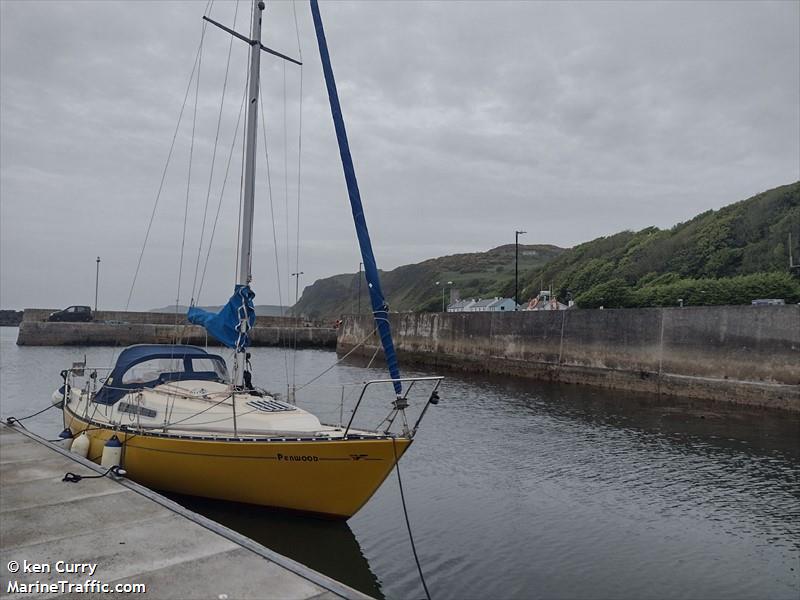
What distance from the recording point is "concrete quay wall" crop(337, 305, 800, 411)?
2312 centimetres

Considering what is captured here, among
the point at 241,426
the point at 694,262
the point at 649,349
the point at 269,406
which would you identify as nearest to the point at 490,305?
the point at 694,262

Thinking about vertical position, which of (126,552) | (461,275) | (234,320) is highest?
(461,275)

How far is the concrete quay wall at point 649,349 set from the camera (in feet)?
75.9

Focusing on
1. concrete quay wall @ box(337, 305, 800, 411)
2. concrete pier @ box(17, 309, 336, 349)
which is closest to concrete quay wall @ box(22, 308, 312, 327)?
concrete pier @ box(17, 309, 336, 349)

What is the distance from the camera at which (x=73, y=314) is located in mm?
62312

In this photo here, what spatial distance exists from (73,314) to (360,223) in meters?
62.9

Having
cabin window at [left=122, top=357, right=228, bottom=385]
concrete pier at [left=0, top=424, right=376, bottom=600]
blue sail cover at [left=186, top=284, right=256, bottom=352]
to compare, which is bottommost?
concrete pier at [left=0, top=424, right=376, bottom=600]

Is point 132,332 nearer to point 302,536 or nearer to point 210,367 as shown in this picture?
point 210,367

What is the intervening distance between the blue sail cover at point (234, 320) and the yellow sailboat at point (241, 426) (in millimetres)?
22

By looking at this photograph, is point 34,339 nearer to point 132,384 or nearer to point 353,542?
point 132,384

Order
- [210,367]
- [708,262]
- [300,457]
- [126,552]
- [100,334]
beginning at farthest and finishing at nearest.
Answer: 1. [100,334]
2. [708,262]
3. [210,367]
4. [300,457]
5. [126,552]

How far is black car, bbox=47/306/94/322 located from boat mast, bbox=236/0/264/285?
58345 millimetres

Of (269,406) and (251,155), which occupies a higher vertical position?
(251,155)

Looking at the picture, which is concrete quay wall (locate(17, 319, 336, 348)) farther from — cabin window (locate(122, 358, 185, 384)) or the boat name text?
the boat name text
